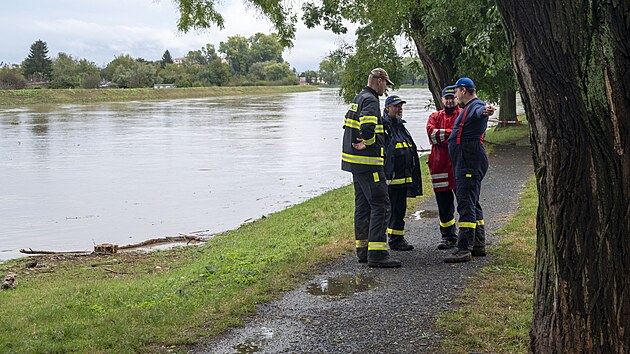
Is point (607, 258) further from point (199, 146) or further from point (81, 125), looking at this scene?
point (81, 125)

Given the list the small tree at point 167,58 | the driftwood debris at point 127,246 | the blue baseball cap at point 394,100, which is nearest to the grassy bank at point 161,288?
the driftwood debris at point 127,246

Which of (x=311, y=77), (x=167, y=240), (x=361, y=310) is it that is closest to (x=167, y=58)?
(x=311, y=77)

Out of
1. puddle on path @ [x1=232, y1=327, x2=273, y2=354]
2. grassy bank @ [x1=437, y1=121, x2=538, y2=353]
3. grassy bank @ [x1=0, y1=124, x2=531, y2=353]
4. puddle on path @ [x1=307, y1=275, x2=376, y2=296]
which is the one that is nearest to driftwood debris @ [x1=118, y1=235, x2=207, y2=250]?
grassy bank @ [x1=0, y1=124, x2=531, y2=353]

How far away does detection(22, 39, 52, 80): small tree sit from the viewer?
9394 cm

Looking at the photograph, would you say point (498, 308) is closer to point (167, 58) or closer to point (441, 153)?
→ point (441, 153)

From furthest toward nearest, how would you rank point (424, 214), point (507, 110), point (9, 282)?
point (507, 110) → point (424, 214) → point (9, 282)

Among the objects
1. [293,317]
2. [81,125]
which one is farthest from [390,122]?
[81,125]

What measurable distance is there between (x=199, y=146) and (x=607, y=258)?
30247 millimetres

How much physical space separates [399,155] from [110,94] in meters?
81.9

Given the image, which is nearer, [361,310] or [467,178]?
[361,310]

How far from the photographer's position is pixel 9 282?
10.5 m

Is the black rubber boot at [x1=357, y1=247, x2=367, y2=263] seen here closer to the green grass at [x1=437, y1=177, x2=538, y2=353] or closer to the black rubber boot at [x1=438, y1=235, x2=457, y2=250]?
the black rubber boot at [x1=438, y1=235, x2=457, y2=250]

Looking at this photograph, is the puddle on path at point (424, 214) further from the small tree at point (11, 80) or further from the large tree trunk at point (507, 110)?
the small tree at point (11, 80)

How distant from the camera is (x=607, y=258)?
4195 millimetres
